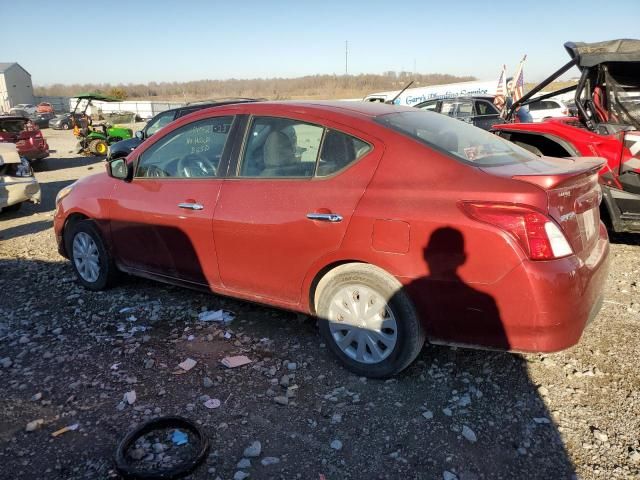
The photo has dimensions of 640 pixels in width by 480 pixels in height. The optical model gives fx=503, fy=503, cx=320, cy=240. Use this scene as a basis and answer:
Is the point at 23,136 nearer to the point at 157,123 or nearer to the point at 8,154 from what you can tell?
the point at 157,123

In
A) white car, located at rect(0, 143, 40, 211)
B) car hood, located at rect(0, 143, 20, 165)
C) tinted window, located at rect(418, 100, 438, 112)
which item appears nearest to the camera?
white car, located at rect(0, 143, 40, 211)

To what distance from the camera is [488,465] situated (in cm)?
248

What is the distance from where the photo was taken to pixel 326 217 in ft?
10.2

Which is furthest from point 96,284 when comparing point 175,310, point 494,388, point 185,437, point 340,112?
point 494,388

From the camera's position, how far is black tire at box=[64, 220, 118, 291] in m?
4.60

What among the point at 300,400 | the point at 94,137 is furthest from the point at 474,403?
the point at 94,137

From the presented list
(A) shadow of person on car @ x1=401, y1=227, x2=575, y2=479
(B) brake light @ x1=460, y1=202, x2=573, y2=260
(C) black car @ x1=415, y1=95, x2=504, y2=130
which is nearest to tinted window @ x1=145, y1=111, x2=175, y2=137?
(C) black car @ x1=415, y1=95, x2=504, y2=130

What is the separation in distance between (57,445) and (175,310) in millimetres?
1774

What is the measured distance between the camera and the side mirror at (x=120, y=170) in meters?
4.34

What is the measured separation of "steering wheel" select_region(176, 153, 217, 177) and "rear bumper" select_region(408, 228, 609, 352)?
6.16 feet

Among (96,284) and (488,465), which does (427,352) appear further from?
(96,284)

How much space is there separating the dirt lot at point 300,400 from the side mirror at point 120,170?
114cm

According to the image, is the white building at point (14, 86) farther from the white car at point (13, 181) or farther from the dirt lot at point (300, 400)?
the dirt lot at point (300, 400)

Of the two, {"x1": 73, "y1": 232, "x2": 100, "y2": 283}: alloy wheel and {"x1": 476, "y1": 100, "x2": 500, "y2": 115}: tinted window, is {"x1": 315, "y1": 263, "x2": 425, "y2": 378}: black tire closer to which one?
{"x1": 73, "y1": 232, "x2": 100, "y2": 283}: alloy wheel
